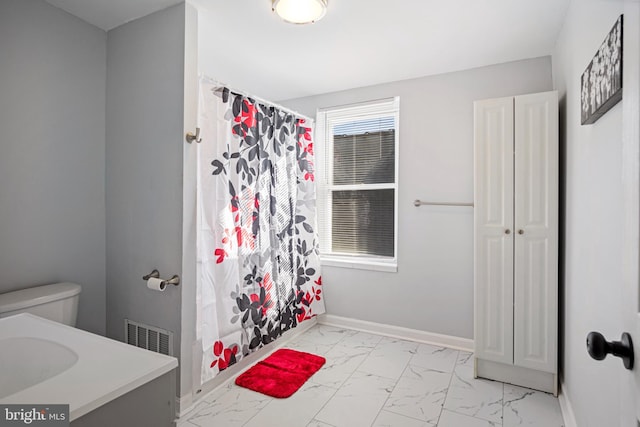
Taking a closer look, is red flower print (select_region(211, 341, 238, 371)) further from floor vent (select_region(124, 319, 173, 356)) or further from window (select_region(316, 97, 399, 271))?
window (select_region(316, 97, 399, 271))

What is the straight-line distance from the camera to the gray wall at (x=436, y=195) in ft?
8.96

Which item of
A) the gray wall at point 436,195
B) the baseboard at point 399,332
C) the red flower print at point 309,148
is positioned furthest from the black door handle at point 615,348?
the red flower print at point 309,148

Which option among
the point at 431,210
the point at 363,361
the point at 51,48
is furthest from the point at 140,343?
the point at 431,210

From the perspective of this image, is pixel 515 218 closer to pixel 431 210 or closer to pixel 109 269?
pixel 431 210

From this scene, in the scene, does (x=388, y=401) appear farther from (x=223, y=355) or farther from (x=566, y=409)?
(x=223, y=355)

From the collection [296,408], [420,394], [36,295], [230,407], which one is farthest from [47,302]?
[420,394]

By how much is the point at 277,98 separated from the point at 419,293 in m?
2.39

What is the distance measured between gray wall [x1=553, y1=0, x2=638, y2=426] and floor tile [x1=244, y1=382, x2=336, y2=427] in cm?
135

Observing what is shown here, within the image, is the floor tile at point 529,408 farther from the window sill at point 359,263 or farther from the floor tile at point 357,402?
the window sill at point 359,263

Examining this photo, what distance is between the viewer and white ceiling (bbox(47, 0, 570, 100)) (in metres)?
1.91

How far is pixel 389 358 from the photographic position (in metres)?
2.66

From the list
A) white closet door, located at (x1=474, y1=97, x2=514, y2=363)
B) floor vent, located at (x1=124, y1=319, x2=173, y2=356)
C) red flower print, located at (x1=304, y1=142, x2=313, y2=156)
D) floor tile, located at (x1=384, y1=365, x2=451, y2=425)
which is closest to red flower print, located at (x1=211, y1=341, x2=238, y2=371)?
floor vent, located at (x1=124, y1=319, x2=173, y2=356)

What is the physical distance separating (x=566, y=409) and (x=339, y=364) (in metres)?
1.41

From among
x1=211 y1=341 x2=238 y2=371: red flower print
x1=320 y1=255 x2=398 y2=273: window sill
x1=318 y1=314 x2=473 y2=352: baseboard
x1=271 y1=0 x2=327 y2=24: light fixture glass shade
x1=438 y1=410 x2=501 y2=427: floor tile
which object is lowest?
x1=438 y1=410 x2=501 y2=427: floor tile
